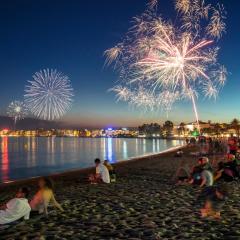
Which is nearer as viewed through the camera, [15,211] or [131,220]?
[15,211]

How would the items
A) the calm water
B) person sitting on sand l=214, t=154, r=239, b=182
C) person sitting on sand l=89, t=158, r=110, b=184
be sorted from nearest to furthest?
person sitting on sand l=214, t=154, r=239, b=182
person sitting on sand l=89, t=158, r=110, b=184
the calm water

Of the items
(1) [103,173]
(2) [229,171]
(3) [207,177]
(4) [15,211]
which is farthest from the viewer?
(1) [103,173]

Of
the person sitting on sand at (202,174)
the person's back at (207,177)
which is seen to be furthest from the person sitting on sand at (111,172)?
the person's back at (207,177)

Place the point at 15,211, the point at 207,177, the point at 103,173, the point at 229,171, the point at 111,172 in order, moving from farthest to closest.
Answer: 1. the point at 111,172
2. the point at 103,173
3. the point at 229,171
4. the point at 207,177
5. the point at 15,211

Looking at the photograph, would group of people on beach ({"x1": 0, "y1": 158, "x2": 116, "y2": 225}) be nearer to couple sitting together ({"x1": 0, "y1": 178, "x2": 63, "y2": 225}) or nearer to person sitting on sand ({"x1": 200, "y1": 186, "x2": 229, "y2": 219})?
couple sitting together ({"x1": 0, "y1": 178, "x2": 63, "y2": 225})

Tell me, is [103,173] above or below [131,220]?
above

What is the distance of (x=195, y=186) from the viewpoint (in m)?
16.8

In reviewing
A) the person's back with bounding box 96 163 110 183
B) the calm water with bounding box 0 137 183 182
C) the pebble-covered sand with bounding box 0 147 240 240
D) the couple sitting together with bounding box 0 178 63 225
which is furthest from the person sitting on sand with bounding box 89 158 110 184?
the calm water with bounding box 0 137 183 182

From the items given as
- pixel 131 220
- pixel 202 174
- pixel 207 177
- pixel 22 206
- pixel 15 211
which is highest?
pixel 202 174

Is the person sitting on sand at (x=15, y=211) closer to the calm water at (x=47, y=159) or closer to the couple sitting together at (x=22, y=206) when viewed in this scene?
the couple sitting together at (x=22, y=206)

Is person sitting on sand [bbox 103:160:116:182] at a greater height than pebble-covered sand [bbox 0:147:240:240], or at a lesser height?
greater

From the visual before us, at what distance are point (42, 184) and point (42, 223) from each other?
182 centimetres

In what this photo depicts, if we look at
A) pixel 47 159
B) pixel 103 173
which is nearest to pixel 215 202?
pixel 103 173

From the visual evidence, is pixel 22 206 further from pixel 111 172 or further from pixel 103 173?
pixel 111 172
